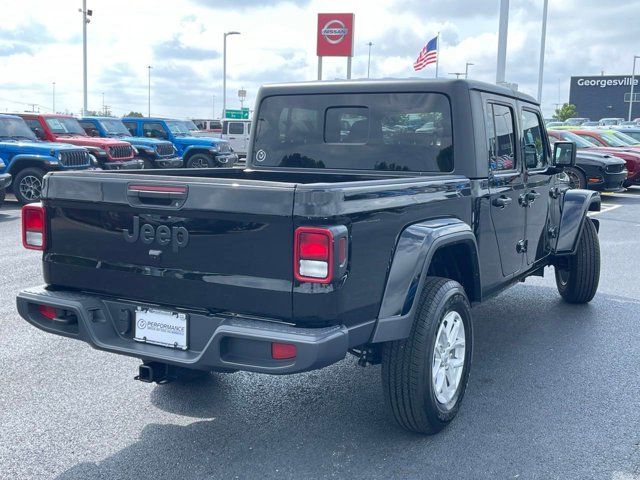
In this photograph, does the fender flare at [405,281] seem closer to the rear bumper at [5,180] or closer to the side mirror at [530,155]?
the side mirror at [530,155]

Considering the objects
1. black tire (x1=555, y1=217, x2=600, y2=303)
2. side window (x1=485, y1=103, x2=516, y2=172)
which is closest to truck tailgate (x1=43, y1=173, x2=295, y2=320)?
side window (x1=485, y1=103, x2=516, y2=172)

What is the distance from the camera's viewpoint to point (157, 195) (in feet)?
11.4

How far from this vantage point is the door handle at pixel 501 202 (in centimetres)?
479

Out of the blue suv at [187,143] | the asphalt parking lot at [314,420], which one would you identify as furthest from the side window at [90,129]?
the asphalt parking lot at [314,420]

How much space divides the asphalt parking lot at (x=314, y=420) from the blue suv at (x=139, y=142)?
14.7 m

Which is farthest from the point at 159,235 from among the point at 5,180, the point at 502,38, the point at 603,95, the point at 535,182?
the point at 603,95

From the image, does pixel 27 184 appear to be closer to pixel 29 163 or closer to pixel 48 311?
pixel 29 163

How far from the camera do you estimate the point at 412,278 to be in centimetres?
364

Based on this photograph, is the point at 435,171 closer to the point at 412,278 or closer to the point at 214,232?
the point at 412,278

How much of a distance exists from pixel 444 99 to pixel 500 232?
37.9 inches

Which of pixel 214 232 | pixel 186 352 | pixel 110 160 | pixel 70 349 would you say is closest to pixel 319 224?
pixel 214 232

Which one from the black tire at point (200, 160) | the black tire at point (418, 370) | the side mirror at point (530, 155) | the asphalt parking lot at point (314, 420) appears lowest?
the asphalt parking lot at point (314, 420)

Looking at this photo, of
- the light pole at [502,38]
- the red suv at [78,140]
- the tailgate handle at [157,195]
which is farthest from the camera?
→ the light pole at [502,38]

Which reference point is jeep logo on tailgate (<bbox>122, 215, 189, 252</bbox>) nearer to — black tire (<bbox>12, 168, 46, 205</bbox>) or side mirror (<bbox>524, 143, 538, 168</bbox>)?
side mirror (<bbox>524, 143, 538, 168</bbox>)
